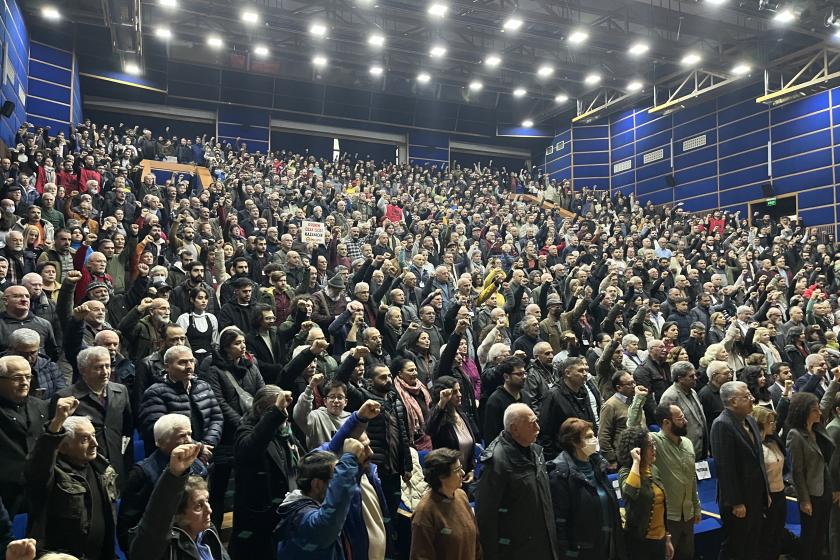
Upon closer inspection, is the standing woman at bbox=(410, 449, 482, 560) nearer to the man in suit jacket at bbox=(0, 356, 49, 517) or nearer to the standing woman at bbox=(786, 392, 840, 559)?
the man in suit jacket at bbox=(0, 356, 49, 517)

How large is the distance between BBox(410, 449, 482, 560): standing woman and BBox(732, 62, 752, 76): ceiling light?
52.7ft

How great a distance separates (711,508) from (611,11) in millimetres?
13794

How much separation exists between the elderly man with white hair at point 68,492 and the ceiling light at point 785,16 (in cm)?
1468

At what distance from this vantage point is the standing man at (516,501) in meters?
3.05

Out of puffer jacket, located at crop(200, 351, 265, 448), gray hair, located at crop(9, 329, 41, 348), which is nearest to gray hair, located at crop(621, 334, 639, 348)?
puffer jacket, located at crop(200, 351, 265, 448)

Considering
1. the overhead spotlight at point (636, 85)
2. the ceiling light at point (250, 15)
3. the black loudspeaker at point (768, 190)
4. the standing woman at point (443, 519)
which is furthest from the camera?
the overhead spotlight at point (636, 85)

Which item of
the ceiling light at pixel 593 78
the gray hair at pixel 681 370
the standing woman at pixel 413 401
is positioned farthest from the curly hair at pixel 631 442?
the ceiling light at pixel 593 78

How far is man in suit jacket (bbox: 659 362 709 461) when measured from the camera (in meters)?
4.77

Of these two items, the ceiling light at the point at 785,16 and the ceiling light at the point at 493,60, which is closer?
the ceiling light at the point at 785,16

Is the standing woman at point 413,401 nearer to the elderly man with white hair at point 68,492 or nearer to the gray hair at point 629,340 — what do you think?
the elderly man with white hair at point 68,492

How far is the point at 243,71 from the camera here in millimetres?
21156

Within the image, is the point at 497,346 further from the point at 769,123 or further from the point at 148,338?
the point at 769,123

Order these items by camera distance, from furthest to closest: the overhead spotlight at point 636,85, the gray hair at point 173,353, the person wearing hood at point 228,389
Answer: the overhead spotlight at point 636,85 → the person wearing hood at point 228,389 → the gray hair at point 173,353

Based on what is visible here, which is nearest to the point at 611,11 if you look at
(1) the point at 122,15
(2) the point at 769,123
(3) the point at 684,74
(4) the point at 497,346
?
(3) the point at 684,74
